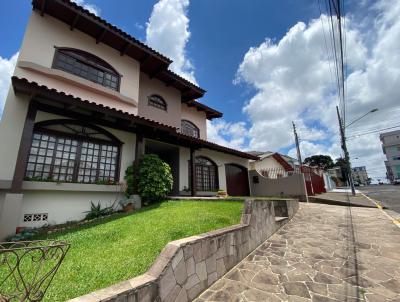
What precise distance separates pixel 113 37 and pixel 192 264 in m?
9.97

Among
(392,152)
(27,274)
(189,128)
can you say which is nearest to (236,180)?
(189,128)

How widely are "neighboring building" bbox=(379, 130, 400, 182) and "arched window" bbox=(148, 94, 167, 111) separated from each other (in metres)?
71.0

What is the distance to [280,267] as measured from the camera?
14.9ft

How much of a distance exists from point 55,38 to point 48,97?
3.67m

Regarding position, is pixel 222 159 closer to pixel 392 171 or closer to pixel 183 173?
pixel 183 173

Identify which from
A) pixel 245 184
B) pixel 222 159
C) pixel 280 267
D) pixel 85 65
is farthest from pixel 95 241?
pixel 245 184

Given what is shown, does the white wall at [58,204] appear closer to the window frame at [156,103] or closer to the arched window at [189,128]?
the window frame at [156,103]

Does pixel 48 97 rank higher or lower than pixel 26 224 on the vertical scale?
higher

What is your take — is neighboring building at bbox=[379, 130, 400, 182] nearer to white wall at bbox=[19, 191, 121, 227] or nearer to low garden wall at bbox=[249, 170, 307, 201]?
low garden wall at bbox=[249, 170, 307, 201]

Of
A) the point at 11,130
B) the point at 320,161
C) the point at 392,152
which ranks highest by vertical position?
the point at 392,152

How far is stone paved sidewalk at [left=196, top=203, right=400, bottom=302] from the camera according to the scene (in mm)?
3551

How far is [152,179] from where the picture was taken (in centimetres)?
808

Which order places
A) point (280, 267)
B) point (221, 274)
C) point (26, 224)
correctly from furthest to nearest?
point (26, 224), point (280, 267), point (221, 274)

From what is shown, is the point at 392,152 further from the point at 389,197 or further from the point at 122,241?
the point at 122,241
